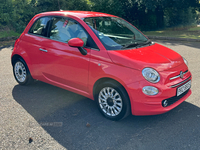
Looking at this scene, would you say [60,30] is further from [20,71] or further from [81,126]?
[81,126]

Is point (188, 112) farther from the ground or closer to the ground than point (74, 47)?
closer to the ground

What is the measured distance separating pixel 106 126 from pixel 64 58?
155cm

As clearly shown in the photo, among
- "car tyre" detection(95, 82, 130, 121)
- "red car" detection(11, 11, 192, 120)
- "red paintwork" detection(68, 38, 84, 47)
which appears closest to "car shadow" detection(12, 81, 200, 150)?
"car tyre" detection(95, 82, 130, 121)

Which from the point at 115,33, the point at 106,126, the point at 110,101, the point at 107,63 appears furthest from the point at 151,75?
the point at 115,33

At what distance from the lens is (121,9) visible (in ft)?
67.3

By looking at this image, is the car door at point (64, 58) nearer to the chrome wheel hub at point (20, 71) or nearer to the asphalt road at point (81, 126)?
the asphalt road at point (81, 126)

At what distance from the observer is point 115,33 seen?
4.24 metres

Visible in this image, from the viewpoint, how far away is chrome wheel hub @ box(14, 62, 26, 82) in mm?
5285

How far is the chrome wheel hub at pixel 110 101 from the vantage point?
3.61 meters

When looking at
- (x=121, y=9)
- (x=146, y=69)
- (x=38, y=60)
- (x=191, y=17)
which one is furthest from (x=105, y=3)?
(x=146, y=69)

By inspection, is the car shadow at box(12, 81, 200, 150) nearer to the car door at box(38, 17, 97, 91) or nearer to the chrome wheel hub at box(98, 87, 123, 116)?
the chrome wheel hub at box(98, 87, 123, 116)

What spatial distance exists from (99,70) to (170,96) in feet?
4.09

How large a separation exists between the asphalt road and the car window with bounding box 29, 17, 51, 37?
57.2 inches

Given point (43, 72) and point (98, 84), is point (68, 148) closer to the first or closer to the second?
point (98, 84)
